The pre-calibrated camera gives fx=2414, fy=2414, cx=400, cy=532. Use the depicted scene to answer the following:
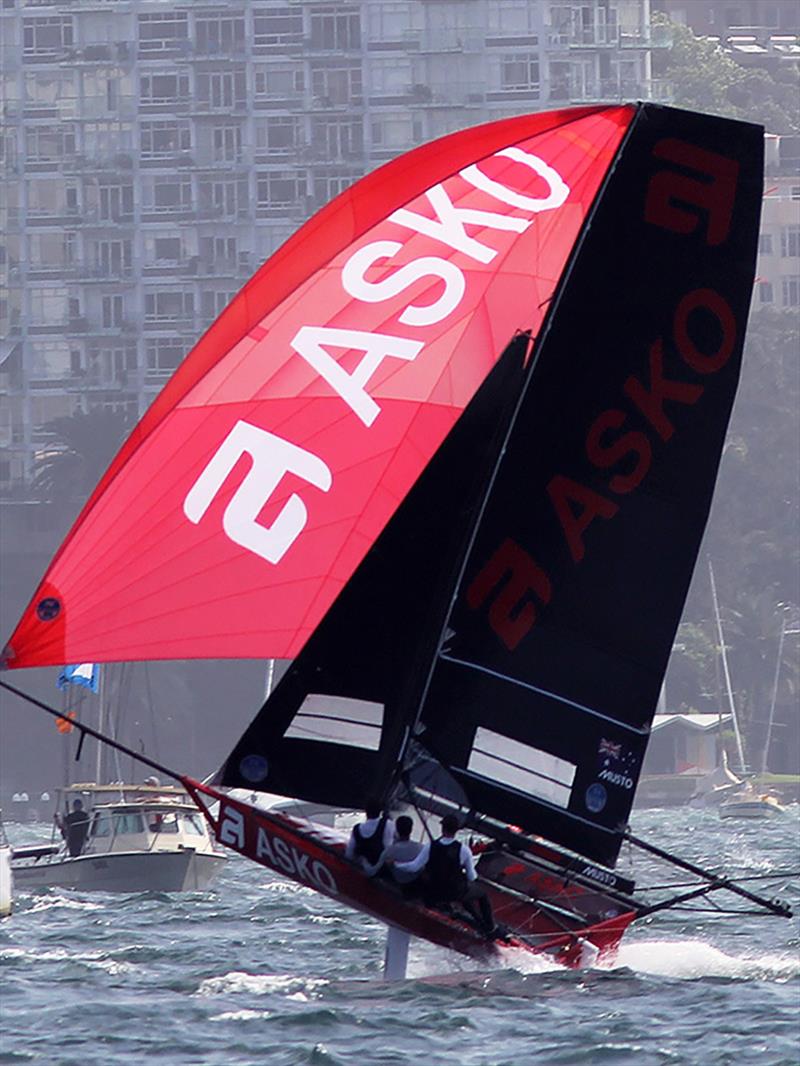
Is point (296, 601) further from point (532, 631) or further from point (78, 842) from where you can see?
point (78, 842)

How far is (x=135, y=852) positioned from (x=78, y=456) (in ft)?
147

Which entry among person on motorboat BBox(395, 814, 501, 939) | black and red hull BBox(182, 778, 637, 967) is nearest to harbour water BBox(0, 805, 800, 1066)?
black and red hull BBox(182, 778, 637, 967)

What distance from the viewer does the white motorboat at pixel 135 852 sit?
21.9m

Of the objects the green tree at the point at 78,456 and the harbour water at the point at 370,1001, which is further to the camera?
the green tree at the point at 78,456

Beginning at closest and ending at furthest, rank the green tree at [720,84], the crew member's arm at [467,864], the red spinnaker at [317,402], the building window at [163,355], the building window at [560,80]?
the crew member's arm at [467,864] → the red spinnaker at [317,402] → the building window at [163,355] → the building window at [560,80] → the green tree at [720,84]

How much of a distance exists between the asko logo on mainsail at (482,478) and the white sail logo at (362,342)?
13 millimetres

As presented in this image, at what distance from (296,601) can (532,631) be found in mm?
1155

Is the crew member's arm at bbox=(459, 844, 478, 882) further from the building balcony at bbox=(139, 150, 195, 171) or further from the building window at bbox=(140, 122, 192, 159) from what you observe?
the building window at bbox=(140, 122, 192, 159)

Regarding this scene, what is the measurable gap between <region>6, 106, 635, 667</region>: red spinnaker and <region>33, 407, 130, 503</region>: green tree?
5393 centimetres

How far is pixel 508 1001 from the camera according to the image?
424 inches

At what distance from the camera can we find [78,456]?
6600cm

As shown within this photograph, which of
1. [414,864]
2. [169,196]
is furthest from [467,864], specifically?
[169,196]

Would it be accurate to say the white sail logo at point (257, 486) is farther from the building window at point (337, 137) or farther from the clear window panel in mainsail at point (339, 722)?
the building window at point (337, 137)

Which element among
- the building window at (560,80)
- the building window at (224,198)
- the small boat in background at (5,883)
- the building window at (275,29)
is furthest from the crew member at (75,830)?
the building window at (560,80)
